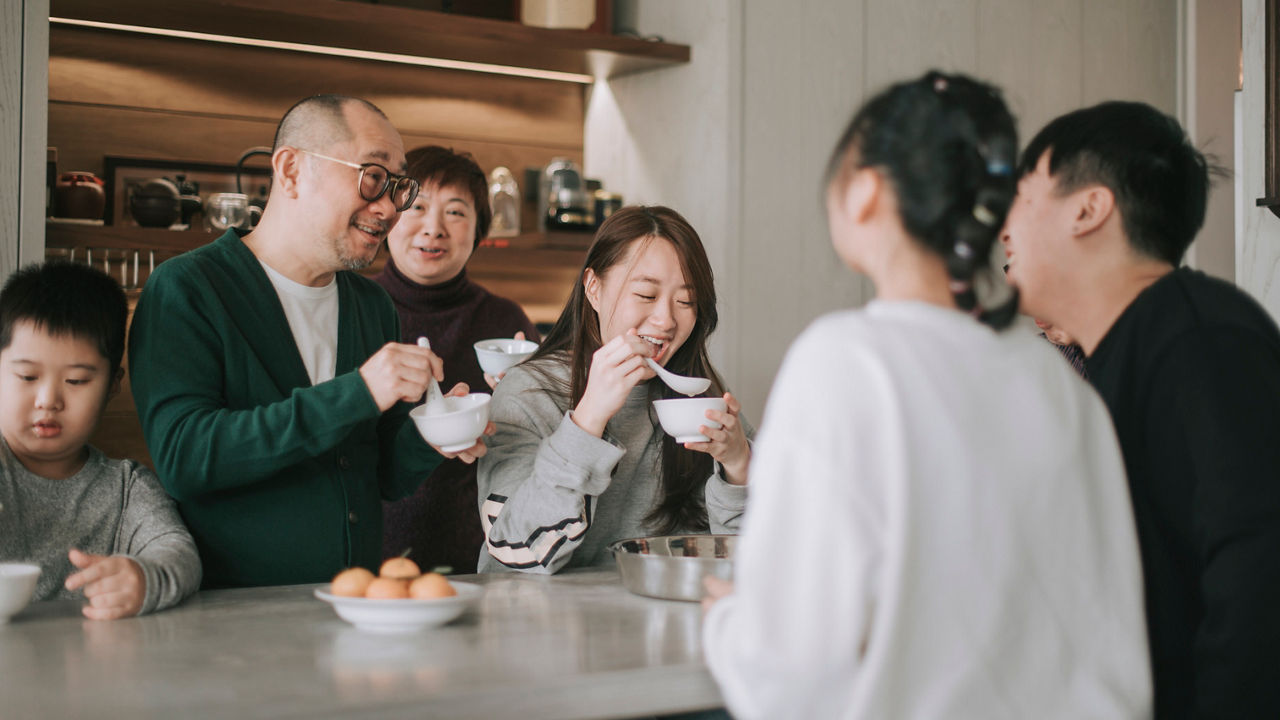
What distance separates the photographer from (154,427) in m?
1.63

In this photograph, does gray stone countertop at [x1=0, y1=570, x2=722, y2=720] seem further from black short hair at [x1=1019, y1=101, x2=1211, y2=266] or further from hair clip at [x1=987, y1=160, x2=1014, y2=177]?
black short hair at [x1=1019, y1=101, x2=1211, y2=266]

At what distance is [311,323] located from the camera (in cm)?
192

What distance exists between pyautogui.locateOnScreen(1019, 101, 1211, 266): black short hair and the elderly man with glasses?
0.94 m

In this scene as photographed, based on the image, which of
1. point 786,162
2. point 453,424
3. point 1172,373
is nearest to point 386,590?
A: point 453,424

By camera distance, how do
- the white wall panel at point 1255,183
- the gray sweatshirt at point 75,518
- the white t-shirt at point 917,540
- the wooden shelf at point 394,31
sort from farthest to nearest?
the wooden shelf at point 394,31
the white wall panel at point 1255,183
the gray sweatshirt at point 75,518
the white t-shirt at point 917,540

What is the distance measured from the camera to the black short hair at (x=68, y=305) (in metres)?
1.68

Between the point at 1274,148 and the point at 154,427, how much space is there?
6.83ft

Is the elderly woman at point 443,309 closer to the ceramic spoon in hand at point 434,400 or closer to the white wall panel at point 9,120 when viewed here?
the white wall panel at point 9,120

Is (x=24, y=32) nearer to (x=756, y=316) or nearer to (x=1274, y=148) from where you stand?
(x=756, y=316)

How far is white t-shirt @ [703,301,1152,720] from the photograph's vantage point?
2.80 ft

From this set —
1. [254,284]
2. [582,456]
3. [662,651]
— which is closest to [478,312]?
[254,284]

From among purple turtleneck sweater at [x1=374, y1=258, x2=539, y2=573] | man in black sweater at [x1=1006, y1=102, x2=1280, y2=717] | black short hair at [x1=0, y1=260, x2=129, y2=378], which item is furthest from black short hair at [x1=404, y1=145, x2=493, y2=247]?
man in black sweater at [x1=1006, y1=102, x2=1280, y2=717]

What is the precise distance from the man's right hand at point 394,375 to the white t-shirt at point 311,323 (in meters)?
0.31

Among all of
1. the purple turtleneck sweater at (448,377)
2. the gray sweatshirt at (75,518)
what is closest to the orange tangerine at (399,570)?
Result: the gray sweatshirt at (75,518)
